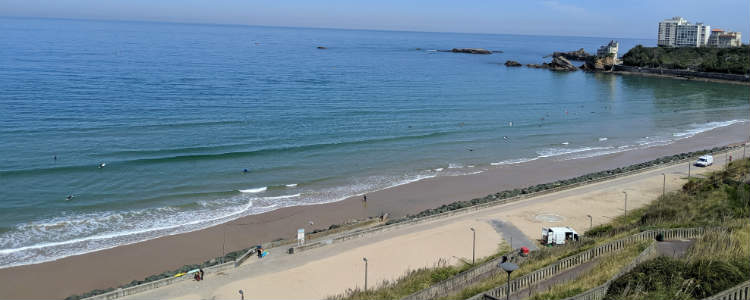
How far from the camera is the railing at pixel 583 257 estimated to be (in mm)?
13766

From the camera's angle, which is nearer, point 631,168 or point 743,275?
point 743,275

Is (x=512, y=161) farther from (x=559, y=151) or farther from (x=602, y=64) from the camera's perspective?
(x=602, y=64)

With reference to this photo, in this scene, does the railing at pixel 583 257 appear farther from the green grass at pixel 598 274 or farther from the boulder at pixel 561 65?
the boulder at pixel 561 65

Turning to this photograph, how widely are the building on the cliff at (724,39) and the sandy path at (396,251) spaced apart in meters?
163

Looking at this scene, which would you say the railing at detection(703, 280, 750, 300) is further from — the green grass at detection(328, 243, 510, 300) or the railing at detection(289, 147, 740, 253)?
the railing at detection(289, 147, 740, 253)

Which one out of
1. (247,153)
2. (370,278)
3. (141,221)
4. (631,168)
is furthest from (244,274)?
(631,168)

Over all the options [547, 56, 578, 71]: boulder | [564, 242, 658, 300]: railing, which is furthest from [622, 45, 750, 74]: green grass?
[564, 242, 658, 300]: railing

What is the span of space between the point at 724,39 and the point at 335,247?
181 m

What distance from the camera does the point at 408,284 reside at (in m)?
16.3

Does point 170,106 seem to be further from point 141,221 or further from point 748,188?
point 748,188

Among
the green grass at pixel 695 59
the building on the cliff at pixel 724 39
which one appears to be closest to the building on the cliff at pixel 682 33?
the building on the cliff at pixel 724 39

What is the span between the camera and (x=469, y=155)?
130 ft

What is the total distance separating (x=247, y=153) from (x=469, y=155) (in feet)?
49.4

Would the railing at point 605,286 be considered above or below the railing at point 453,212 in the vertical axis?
above
